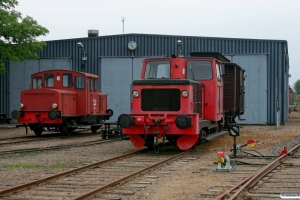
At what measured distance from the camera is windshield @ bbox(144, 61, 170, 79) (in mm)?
14820

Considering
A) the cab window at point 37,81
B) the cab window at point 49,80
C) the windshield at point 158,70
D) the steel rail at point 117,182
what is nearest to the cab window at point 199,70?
the windshield at point 158,70

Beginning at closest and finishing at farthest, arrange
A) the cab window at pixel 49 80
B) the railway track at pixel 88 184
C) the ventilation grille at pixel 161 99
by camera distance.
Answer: the railway track at pixel 88 184 < the ventilation grille at pixel 161 99 < the cab window at pixel 49 80

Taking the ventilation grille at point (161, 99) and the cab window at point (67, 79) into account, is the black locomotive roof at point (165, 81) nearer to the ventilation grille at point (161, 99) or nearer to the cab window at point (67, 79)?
the ventilation grille at point (161, 99)

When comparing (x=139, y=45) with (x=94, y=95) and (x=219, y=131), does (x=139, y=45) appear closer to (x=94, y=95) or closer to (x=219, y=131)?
(x=94, y=95)

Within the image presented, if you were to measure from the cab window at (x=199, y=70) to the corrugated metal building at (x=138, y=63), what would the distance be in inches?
605

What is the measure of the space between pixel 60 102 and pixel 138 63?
39.0 ft

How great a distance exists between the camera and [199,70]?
592 inches

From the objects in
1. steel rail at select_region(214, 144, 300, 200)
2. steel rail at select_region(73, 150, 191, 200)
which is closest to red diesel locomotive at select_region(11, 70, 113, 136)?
steel rail at select_region(73, 150, 191, 200)

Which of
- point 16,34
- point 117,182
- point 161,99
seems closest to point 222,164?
point 117,182

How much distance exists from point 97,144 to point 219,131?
4.06m

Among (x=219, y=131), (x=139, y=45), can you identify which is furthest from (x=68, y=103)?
(x=139, y=45)

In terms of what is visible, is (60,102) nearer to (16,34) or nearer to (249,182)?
(16,34)

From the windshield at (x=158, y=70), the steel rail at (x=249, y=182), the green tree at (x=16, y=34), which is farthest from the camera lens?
the green tree at (x=16, y=34)

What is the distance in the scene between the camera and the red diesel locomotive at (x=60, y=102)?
20312mm
